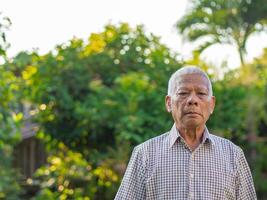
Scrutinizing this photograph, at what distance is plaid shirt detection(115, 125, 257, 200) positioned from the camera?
3490mm

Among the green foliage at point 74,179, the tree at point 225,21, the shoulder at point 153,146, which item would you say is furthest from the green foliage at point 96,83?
the tree at point 225,21

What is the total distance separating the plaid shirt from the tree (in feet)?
61.7

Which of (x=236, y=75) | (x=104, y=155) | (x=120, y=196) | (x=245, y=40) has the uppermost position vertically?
(x=245, y=40)

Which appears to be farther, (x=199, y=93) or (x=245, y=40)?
(x=245, y=40)

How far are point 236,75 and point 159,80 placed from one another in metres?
4.28

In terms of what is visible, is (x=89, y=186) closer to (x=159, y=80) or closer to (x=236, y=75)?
(x=159, y=80)

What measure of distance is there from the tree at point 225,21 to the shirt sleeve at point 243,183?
1881cm

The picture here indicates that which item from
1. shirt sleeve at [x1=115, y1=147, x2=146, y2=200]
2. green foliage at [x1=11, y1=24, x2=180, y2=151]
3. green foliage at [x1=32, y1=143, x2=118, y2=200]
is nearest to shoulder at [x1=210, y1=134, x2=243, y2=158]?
shirt sleeve at [x1=115, y1=147, x2=146, y2=200]

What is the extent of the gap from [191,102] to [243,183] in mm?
472

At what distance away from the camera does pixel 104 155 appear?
9.72 metres

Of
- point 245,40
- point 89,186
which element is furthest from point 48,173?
point 245,40

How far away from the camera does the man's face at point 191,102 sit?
11.6ft

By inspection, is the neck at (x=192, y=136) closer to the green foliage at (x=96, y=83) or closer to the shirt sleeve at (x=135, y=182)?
the shirt sleeve at (x=135, y=182)

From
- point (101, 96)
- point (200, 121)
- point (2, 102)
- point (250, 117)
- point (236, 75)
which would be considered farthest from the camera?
point (236, 75)
